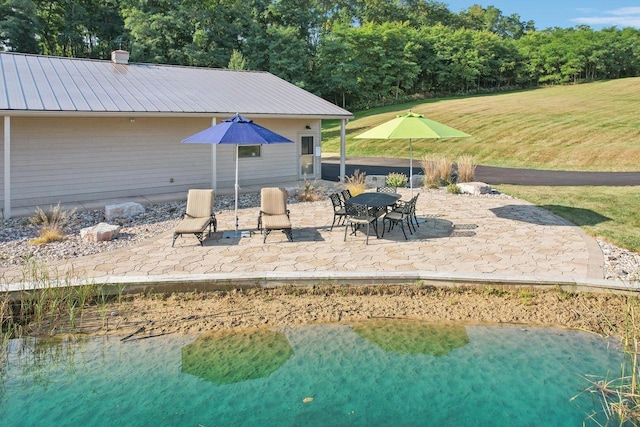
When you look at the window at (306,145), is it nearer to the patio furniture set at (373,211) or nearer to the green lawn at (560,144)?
the green lawn at (560,144)

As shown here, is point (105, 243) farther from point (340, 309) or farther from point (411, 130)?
point (411, 130)

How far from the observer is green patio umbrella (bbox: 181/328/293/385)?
5352 millimetres

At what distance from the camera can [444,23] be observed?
86.2 m

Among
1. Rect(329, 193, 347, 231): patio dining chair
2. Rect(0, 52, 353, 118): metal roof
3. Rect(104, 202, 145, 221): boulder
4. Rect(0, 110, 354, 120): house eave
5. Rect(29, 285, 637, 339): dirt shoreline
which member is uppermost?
Rect(0, 52, 353, 118): metal roof

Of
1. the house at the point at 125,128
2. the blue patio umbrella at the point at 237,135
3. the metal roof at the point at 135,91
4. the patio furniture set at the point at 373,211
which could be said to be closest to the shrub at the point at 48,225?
the house at the point at 125,128

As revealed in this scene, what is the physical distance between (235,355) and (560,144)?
82.5 feet

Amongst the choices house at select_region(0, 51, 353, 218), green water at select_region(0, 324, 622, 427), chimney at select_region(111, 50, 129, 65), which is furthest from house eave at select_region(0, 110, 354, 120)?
green water at select_region(0, 324, 622, 427)

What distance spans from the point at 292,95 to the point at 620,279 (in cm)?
1316

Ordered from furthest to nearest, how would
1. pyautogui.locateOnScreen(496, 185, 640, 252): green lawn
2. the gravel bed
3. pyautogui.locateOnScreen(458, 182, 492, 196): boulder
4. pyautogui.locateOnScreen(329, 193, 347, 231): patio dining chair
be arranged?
pyautogui.locateOnScreen(458, 182, 492, 196): boulder, pyautogui.locateOnScreen(329, 193, 347, 231): patio dining chair, pyautogui.locateOnScreen(496, 185, 640, 252): green lawn, the gravel bed

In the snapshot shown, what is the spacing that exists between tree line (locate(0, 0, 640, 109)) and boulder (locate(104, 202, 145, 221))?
89.3ft

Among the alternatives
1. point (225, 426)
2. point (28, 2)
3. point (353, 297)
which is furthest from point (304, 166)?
point (28, 2)

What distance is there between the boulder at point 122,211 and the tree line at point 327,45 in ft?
89.3

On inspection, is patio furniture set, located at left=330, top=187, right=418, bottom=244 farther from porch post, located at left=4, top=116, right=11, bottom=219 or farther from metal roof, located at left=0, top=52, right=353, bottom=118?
porch post, located at left=4, top=116, right=11, bottom=219

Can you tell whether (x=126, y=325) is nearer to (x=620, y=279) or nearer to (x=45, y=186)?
(x=620, y=279)
